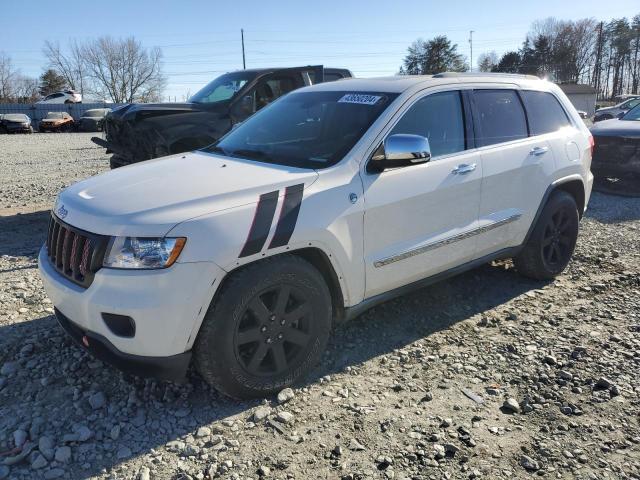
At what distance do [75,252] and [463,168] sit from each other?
263 centimetres

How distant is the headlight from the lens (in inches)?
106

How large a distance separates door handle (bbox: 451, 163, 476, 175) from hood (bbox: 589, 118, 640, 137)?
6.54 metres

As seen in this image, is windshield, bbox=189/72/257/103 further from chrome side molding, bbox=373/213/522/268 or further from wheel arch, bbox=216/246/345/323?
wheel arch, bbox=216/246/345/323

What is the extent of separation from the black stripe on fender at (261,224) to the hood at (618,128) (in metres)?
8.26

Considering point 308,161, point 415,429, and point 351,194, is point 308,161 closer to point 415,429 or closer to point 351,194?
point 351,194

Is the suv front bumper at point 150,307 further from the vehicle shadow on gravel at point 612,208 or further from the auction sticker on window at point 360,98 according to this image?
the vehicle shadow on gravel at point 612,208

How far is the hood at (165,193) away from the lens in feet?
9.10

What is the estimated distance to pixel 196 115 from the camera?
722 centimetres

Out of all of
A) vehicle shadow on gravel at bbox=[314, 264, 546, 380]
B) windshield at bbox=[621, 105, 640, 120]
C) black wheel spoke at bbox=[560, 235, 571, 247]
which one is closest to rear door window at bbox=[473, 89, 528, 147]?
black wheel spoke at bbox=[560, 235, 571, 247]

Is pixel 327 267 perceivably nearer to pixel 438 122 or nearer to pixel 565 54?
pixel 438 122

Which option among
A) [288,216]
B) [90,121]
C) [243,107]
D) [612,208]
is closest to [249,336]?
[288,216]

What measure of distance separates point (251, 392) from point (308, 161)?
1444 millimetres

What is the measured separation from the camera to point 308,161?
3.47 m

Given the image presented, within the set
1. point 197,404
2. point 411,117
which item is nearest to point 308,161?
point 411,117
